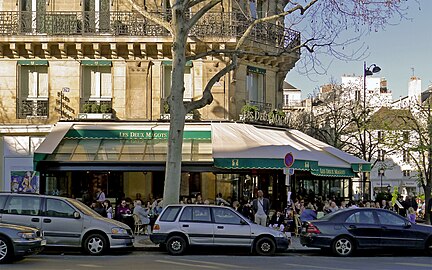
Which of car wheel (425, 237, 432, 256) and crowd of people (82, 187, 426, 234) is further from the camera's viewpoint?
crowd of people (82, 187, 426, 234)

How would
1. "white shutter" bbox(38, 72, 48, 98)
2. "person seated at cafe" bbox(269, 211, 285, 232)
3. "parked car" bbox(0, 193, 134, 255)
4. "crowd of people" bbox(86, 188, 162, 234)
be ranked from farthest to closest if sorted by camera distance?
"white shutter" bbox(38, 72, 48, 98) < "person seated at cafe" bbox(269, 211, 285, 232) < "crowd of people" bbox(86, 188, 162, 234) < "parked car" bbox(0, 193, 134, 255)

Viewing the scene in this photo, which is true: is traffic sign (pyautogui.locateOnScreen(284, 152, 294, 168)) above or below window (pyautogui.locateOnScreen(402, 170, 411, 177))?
above

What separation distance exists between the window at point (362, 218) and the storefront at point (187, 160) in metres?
5.48

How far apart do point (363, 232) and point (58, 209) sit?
8.24m

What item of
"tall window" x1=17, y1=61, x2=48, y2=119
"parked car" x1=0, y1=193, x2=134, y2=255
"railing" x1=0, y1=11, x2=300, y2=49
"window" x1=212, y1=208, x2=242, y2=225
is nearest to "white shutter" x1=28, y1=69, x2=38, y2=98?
"tall window" x1=17, y1=61, x2=48, y2=119

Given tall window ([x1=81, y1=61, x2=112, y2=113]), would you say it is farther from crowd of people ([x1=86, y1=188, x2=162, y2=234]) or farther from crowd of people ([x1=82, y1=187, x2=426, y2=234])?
crowd of people ([x1=86, y1=188, x2=162, y2=234])

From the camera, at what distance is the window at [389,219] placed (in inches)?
751

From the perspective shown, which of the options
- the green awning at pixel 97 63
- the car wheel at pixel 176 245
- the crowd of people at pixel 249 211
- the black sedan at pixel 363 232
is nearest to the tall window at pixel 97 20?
the green awning at pixel 97 63

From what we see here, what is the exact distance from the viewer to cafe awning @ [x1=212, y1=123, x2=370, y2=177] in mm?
24188

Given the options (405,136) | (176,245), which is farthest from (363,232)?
(405,136)

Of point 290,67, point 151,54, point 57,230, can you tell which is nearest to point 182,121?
point 57,230

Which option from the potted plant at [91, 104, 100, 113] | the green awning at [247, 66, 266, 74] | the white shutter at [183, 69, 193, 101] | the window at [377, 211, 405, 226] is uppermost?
the green awning at [247, 66, 266, 74]

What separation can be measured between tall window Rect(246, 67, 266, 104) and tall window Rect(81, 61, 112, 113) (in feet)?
19.3

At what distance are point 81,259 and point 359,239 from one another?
7.46m
